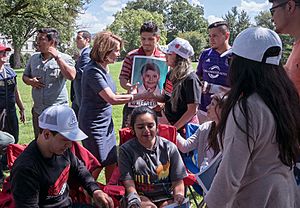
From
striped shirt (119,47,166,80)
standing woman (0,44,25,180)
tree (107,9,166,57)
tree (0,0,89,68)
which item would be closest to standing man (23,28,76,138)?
standing woman (0,44,25,180)

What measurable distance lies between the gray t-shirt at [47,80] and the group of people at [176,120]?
1cm

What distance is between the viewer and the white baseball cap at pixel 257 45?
1.84 meters

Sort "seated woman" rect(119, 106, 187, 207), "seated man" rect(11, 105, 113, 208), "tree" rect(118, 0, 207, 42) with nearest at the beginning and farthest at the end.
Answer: "seated man" rect(11, 105, 113, 208) < "seated woman" rect(119, 106, 187, 207) < "tree" rect(118, 0, 207, 42)

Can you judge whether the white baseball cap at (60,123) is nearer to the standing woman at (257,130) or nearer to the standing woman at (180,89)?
the standing woman at (257,130)

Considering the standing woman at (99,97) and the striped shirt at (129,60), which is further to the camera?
the striped shirt at (129,60)

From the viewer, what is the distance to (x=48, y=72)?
15.5 ft

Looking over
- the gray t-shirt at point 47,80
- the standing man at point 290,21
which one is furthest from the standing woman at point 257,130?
the gray t-shirt at point 47,80

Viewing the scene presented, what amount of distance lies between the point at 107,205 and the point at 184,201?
63 cm

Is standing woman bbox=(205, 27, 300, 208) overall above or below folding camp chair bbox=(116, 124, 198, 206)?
above

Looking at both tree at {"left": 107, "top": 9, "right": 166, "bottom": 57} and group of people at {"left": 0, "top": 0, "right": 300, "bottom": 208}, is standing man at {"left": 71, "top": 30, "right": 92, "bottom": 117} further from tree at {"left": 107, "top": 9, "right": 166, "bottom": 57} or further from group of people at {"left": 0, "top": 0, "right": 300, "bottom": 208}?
tree at {"left": 107, "top": 9, "right": 166, "bottom": 57}

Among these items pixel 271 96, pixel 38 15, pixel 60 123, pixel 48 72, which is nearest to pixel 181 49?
pixel 60 123

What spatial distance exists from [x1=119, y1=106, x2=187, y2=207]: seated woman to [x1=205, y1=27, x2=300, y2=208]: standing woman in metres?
1.28

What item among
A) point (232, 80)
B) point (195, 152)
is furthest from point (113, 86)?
point (232, 80)

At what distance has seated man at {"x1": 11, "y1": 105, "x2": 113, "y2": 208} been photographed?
2506 mm
